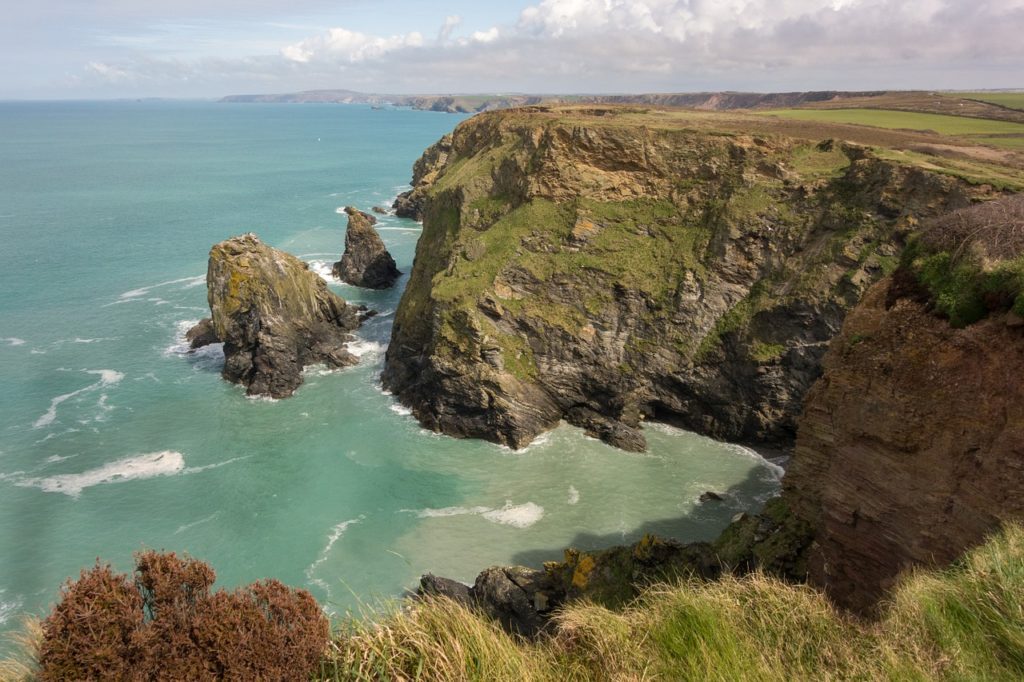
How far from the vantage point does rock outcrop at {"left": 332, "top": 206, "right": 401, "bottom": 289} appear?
60.9 meters

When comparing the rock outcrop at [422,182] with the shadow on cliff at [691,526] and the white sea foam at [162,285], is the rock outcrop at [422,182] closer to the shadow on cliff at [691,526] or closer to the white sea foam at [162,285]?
the white sea foam at [162,285]

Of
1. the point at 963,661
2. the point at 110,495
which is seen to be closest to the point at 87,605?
the point at 963,661

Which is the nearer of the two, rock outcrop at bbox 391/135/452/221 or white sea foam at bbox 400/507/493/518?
white sea foam at bbox 400/507/493/518

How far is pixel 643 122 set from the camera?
1820 inches

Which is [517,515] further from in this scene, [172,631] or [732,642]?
[172,631]

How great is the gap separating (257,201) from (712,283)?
275 ft

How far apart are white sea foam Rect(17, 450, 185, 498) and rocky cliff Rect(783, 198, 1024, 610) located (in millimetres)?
32007

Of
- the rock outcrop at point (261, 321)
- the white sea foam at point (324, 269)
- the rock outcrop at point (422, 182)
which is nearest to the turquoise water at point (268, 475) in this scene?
the rock outcrop at point (261, 321)

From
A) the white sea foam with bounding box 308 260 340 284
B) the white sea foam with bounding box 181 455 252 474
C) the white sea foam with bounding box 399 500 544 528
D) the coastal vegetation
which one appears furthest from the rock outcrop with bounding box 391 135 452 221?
the coastal vegetation

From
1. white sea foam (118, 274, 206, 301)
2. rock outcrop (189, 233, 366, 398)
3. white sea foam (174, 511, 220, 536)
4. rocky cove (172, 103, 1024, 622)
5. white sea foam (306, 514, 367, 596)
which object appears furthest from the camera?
white sea foam (118, 274, 206, 301)

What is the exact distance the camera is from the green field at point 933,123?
44.5 metres

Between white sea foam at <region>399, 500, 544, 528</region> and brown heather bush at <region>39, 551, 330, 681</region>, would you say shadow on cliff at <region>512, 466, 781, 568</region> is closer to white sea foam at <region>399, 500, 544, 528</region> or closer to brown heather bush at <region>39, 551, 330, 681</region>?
white sea foam at <region>399, 500, 544, 528</region>

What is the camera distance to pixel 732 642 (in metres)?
7.65

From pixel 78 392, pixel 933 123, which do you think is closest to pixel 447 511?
pixel 78 392
